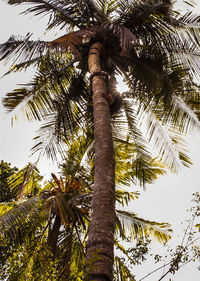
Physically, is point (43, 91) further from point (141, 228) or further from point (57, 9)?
point (141, 228)

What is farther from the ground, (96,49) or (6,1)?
(6,1)

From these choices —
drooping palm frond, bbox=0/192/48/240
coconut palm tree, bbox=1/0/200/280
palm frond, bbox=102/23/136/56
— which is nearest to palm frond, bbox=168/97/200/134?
coconut palm tree, bbox=1/0/200/280

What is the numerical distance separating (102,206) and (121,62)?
5180mm

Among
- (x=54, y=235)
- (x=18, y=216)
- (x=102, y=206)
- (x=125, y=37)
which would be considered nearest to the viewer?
(x=102, y=206)

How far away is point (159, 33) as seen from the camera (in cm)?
723

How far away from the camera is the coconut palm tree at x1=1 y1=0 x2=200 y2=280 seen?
677cm

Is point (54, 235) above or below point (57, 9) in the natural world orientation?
below

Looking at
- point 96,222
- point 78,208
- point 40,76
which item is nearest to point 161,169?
point 78,208

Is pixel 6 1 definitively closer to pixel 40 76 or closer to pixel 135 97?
pixel 40 76

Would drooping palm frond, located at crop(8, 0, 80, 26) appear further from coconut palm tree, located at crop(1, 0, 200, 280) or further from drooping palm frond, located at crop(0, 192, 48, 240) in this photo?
drooping palm frond, located at crop(0, 192, 48, 240)

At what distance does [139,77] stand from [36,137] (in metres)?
3.28

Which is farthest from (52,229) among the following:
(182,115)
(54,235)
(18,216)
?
(182,115)

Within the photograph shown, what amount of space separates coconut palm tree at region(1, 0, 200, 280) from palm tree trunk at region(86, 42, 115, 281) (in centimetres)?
113

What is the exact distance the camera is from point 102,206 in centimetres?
337
